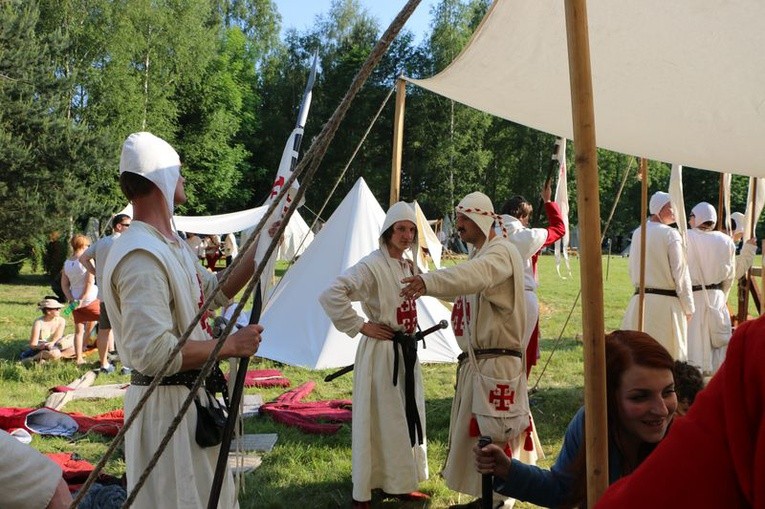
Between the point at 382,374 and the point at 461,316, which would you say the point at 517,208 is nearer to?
the point at 461,316

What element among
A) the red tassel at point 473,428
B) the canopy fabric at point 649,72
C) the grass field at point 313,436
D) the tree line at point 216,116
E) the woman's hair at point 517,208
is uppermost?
the tree line at point 216,116

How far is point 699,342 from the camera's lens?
20.9 feet

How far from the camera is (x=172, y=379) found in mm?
1977

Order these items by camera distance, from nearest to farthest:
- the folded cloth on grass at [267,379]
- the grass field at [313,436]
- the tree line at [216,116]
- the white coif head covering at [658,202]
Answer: the grass field at [313,436] → the white coif head covering at [658,202] → the folded cloth on grass at [267,379] → the tree line at [216,116]

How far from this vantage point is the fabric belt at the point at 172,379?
6.44ft

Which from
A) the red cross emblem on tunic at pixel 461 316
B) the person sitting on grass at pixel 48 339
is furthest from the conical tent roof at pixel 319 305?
the red cross emblem on tunic at pixel 461 316

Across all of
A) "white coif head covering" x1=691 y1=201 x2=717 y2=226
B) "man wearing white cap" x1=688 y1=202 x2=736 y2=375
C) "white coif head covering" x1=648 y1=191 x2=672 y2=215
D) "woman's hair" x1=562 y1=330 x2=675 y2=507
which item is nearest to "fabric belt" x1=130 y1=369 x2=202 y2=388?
"woman's hair" x1=562 y1=330 x2=675 y2=507

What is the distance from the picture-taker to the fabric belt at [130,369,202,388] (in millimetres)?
1964

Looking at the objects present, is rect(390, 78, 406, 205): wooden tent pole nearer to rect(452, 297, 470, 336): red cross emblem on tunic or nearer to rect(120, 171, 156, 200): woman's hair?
rect(452, 297, 470, 336): red cross emblem on tunic

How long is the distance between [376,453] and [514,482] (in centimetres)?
219

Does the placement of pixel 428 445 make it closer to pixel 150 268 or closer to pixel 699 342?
pixel 699 342

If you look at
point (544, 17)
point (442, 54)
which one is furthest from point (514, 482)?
point (442, 54)

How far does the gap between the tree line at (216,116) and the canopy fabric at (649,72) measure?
15.0 metres

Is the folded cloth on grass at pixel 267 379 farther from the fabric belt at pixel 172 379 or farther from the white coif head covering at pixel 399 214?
the fabric belt at pixel 172 379
